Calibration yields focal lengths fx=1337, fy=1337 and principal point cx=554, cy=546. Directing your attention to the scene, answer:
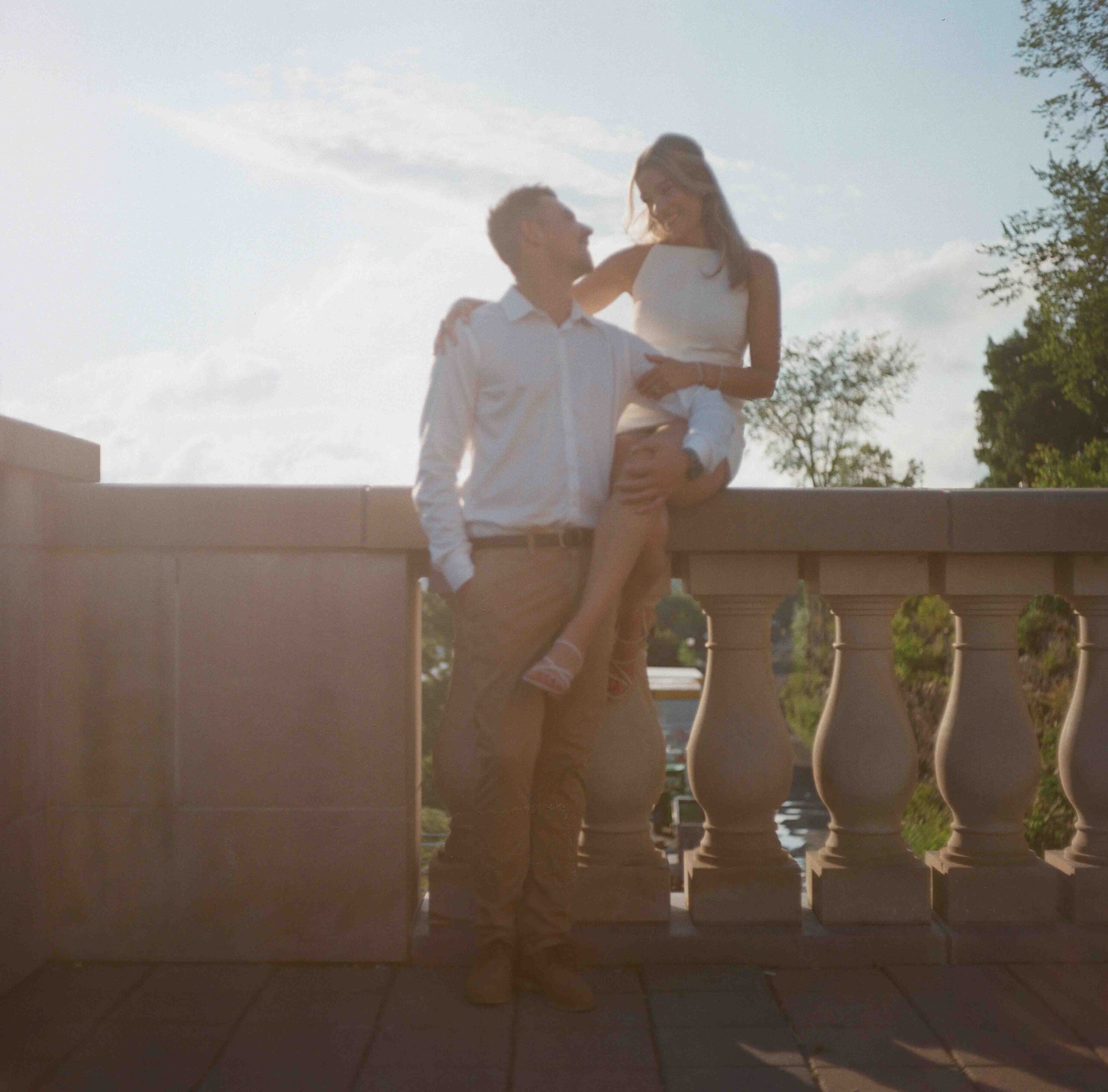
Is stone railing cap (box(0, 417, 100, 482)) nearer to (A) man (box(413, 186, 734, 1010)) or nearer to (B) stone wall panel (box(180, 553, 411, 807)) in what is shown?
(B) stone wall panel (box(180, 553, 411, 807))

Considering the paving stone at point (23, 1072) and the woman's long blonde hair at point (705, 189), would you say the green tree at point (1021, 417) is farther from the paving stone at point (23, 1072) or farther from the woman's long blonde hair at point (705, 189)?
the paving stone at point (23, 1072)

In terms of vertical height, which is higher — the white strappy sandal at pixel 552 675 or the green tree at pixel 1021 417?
the green tree at pixel 1021 417

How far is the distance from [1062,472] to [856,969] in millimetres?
17806

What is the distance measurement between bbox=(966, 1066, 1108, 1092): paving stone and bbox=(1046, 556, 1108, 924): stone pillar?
0.85 metres

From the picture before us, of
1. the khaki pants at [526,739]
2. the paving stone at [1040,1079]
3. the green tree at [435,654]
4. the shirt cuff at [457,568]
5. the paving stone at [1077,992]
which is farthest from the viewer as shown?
the green tree at [435,654]

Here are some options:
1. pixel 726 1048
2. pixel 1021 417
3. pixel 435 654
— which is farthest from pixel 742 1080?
pixel 435 654

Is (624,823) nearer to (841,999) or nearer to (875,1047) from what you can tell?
(841,999)

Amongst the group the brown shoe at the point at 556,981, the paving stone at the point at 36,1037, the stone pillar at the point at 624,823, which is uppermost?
the stone pillar at the point at 624,823

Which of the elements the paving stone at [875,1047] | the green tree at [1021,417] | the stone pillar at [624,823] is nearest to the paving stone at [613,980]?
the stone pillar at [624,823]

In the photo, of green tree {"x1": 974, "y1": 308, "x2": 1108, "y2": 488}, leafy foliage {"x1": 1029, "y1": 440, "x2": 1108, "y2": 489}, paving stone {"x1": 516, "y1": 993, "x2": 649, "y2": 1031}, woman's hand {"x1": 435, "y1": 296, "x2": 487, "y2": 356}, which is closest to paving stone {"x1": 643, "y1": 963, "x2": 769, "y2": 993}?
paving stone {"x1": 516, "y1": 993, "x2": 649, "y2": 1031}

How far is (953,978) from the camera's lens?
3.39 meters

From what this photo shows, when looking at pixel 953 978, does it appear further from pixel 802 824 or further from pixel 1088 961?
pixel 802 824

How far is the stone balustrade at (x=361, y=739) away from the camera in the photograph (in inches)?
138

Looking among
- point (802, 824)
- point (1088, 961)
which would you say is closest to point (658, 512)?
point (1088, 961)
